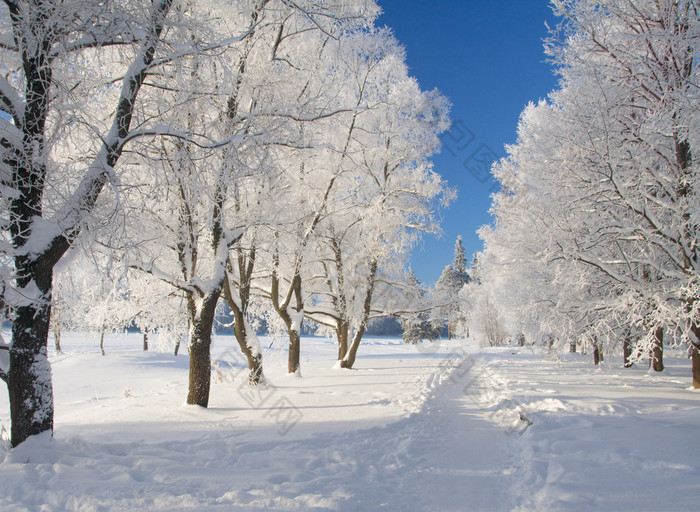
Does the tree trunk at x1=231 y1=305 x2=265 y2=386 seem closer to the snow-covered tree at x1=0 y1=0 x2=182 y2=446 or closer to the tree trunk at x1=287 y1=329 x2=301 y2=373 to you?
the tree trunk at x1=287 y1=329 x2=301 y2=373

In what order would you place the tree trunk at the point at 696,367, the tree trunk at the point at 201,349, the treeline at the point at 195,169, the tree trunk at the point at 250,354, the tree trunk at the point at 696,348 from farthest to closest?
the tree trunk at the point at 250,354 → the tree trunk at the point at 696,367 → the tree trunk at the point at 696,348 → the tree trunk at the point at 201,349 → the treeline at the point at 195,169

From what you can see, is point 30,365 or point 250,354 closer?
point 30,365

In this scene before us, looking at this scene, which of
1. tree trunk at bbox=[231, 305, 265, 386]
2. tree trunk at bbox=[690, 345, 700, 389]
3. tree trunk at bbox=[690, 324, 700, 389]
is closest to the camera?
tree trunk at bbox=[690, 324, 700, 389]

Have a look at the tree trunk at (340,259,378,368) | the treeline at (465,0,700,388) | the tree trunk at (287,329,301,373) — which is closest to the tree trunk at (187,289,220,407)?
the tree trunk at (287,329,301,373)

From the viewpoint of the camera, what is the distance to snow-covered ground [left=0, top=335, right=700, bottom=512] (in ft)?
12.1

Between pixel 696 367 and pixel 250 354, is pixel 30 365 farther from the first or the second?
pixel 696 367

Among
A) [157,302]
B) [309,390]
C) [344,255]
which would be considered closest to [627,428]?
[309,390]

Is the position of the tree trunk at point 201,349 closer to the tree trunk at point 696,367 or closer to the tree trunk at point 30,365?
the tree trunk at point 30,365

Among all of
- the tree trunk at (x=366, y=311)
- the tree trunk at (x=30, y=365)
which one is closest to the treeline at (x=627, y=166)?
the tree trunk at (x=366, y=311)

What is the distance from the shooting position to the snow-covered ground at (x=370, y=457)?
3.70 meters

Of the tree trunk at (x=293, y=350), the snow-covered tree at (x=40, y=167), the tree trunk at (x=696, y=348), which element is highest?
the snow-covered tree at (x=40, y=167)

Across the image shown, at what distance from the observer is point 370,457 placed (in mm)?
5070

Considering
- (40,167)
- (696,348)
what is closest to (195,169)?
(40,167)

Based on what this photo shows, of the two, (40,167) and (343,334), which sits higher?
(40,167)
